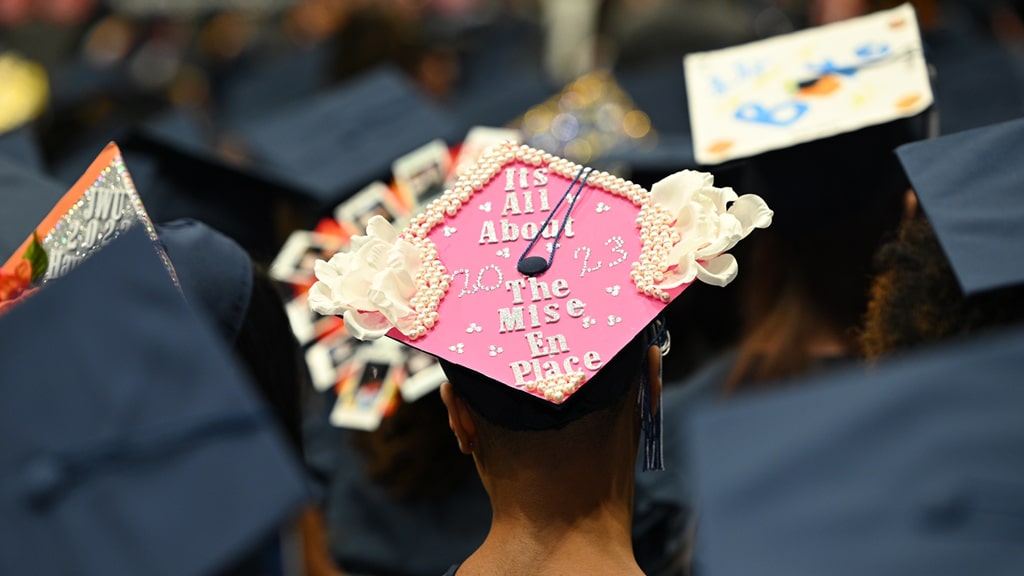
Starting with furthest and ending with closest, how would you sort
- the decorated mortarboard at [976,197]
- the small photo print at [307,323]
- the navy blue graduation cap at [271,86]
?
the navy blue graduation cap at [271,86] → the small photo print at [307,323] → the decorated mortarboard at [976,197]

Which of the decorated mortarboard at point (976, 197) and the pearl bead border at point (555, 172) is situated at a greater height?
the pearl bead border at point (555, 172)

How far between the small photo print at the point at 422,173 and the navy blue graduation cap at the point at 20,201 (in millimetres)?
887

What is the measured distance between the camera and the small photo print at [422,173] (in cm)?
287

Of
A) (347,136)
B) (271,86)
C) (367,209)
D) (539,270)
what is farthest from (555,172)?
(271,86)

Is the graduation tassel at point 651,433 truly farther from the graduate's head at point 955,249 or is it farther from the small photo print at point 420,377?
the small photo print at point 420,377

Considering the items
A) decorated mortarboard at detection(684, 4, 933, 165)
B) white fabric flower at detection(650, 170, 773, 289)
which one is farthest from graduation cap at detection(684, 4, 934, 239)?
white fabric flower at detection(650, 170, 773, 289)

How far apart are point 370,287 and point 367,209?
3.90ft

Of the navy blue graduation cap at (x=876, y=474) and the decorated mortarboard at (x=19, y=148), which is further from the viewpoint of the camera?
the decorated mortarboard at (x=19, y=148)

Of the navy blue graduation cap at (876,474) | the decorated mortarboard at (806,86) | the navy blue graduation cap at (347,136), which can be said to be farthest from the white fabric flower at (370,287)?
the navy blue graduation cap at (347,136)

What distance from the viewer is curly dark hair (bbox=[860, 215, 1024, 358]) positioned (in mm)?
1500

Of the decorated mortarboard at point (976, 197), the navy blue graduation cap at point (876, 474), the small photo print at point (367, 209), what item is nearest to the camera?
the navy blue graduation cap at point (876, 474)

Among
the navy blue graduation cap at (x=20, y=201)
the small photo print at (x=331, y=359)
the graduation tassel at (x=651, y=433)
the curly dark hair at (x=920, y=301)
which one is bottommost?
the small photo print at (x=331, y=359)

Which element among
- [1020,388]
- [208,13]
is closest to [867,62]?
[1020,388]

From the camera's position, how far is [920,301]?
1.61 meters
